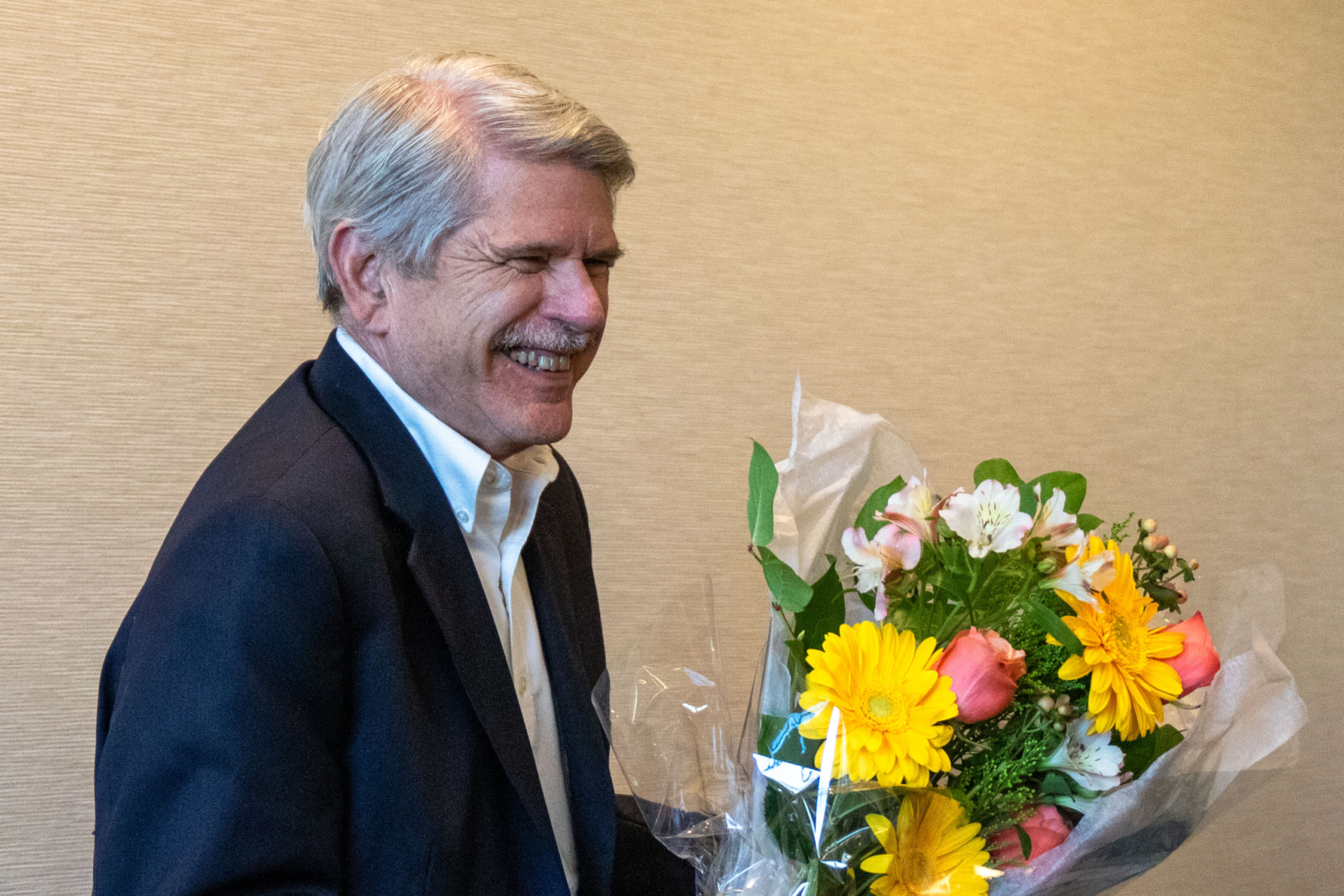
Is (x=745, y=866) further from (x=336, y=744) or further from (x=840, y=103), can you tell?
(x=840, y=103)

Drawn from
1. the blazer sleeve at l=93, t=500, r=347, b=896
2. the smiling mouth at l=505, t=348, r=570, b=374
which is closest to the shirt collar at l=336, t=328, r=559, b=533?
the smiling mouth at l=505, t=348, r=570, b=374

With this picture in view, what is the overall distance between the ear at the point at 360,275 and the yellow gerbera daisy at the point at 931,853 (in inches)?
28.0

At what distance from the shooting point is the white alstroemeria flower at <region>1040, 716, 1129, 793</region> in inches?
27.5

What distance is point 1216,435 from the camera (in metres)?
2.47

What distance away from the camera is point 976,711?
2.15 feet

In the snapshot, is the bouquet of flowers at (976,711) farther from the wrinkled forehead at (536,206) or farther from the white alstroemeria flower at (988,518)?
the wrinkled forehead at (536,206)

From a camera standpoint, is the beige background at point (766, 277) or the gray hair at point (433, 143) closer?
the gray hair at point (433, 143)

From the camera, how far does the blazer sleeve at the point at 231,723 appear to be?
2.67 ft

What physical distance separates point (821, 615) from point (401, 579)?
0.44m

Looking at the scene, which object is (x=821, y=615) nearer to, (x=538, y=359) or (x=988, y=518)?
(x=988, y=518)

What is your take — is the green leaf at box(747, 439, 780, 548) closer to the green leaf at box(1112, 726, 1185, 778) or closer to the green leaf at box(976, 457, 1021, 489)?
the green leaf at box(976, 457, 1021, 489)

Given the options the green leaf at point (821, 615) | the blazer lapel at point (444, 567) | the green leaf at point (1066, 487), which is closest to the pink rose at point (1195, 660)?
the green leaf at point (1066, 487)

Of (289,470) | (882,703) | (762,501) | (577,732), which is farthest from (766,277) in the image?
Result: (882,703)

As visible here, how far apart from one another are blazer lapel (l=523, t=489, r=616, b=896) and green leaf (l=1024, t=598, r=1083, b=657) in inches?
22.4
